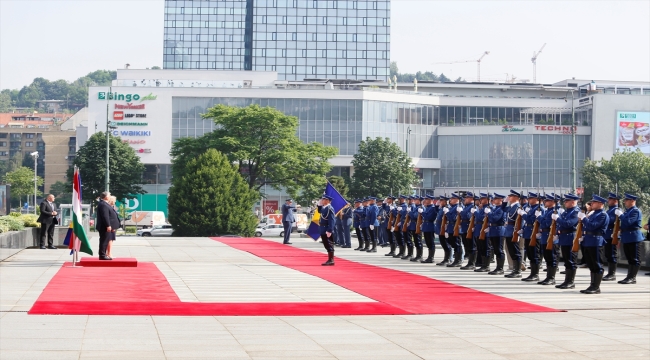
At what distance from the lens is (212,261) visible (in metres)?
24.8

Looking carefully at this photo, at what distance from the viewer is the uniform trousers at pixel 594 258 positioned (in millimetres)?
17234

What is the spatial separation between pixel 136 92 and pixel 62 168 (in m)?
57.8

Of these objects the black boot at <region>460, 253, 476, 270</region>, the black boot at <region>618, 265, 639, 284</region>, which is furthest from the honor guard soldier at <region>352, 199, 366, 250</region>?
the black boot at <region>618, 265, 639, 284</region>

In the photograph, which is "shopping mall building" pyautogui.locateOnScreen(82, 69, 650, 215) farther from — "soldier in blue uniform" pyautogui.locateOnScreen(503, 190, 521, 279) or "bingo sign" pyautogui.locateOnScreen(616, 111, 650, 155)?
"soldier in blue uniform" pyautogui.locateOnScreen(503, 190, 521, 279)

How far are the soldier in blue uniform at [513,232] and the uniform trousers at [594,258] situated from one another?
131 inches

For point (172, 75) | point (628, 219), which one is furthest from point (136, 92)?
point (628, 219)

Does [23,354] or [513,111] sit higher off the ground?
[513,111]

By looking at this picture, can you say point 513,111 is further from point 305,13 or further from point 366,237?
point 366,237

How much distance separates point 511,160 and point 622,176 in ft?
63.3

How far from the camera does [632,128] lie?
9919 cm

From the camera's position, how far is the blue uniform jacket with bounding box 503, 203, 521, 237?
20.8 metres

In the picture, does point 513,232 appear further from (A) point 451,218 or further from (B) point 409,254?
(B) point 409,254

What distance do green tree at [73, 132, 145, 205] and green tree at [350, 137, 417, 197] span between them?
63.4 ft

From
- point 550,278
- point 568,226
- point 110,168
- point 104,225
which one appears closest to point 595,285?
point 568,226
